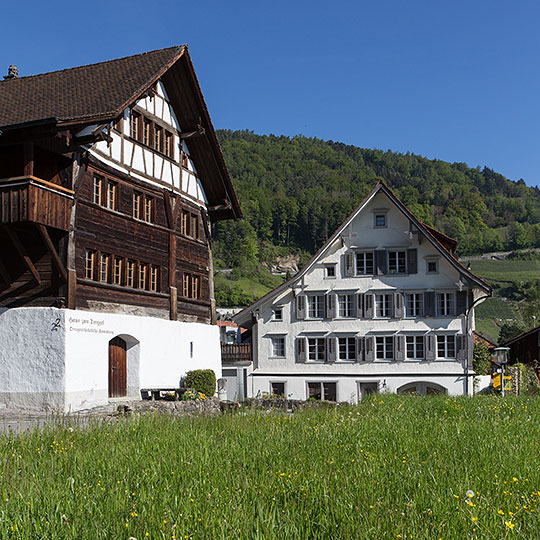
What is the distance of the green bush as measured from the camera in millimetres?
28750

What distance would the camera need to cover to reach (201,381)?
2895 centimetres

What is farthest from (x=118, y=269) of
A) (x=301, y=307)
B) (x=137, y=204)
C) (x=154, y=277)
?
(x=301, y=307)

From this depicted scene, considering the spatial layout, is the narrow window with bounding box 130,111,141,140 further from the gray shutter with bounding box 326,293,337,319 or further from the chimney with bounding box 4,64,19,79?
the gray shutter with bounding box 326,293,337,319

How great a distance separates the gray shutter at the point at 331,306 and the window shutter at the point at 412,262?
432cm

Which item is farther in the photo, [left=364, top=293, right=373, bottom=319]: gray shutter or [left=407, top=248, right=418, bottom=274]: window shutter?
[left=364, top=293, right=373, bottom=319]: gray shutter

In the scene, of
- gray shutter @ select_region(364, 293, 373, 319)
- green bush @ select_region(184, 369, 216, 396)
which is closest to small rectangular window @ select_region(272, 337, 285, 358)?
gray shutter @ select_region(364, 293, 373, 319)

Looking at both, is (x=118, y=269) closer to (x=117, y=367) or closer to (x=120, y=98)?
(x=117, y=367)

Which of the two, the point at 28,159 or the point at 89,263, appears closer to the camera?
the point at 28,159

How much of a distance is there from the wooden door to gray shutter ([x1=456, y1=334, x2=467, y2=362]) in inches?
750

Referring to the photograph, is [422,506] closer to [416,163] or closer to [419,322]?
[419,322]

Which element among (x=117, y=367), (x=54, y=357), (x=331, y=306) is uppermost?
(x=331, y=306)

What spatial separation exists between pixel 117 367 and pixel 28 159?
8.27 meters

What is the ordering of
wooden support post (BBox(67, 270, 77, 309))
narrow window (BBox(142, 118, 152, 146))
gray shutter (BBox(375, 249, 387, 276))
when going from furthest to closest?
gray shutter (BBox(375, 249, 387, 276)) → narrow window (BBox(142, 118, 152, 146)) → wooden support post (BBox(67, 270, 77, 309))

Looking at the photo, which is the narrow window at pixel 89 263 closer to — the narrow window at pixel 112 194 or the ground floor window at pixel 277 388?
the narrow window at pixel 112 194
